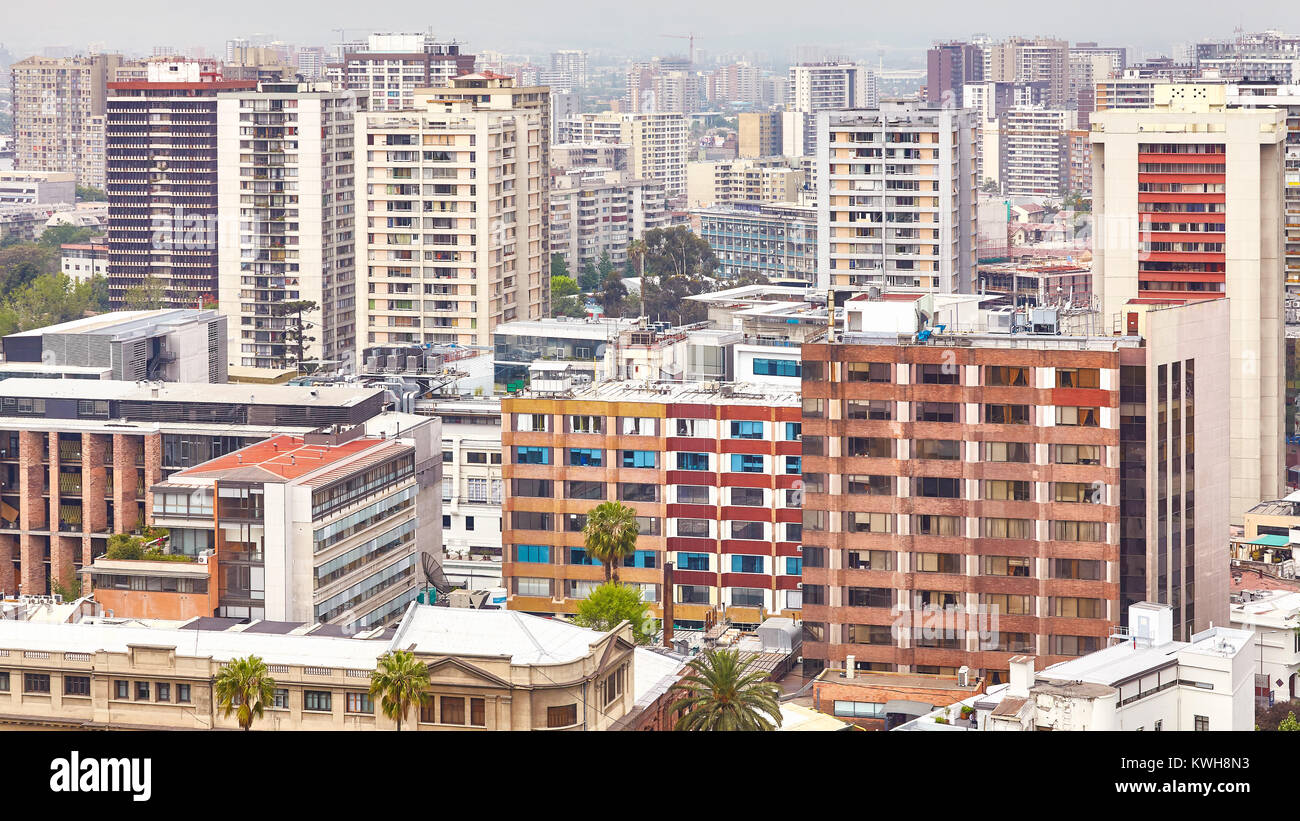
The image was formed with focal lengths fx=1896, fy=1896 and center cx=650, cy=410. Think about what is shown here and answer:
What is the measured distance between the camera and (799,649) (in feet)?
67.0

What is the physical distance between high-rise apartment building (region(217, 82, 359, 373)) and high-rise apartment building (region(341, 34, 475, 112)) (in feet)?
66.9

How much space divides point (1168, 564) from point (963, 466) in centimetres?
227

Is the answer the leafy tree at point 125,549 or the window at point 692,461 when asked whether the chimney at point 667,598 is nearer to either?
the window at point 692,461

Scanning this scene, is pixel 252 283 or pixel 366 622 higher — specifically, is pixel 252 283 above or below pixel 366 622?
above

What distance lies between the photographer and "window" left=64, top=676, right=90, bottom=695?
50.5 feet

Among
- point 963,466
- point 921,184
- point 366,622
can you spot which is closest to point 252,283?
point 921,184

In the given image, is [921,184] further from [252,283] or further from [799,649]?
[799,649]

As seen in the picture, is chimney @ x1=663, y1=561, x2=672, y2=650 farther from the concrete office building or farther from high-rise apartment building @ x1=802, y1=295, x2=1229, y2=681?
the concrete office building

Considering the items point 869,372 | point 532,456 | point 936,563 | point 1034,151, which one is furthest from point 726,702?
point 1034,151

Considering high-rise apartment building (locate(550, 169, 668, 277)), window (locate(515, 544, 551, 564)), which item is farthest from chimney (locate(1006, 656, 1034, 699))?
high-rise apartment building (locate(550, 169, 668, 277))

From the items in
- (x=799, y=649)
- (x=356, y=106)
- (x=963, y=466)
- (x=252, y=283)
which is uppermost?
(x=356, y=106)

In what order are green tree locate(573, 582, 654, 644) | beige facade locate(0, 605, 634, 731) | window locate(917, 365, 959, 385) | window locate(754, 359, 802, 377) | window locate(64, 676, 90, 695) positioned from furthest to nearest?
window locate(754, 359, 802, 377) < green tree locate(573, 582, 654, 644) < window locate(917, 365, 959, 385) < window locate(64, 676, 90, 695) < beige facade locate(0, 605, 634, 731)

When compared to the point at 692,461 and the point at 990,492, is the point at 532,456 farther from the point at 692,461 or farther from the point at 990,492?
the point at 990,492

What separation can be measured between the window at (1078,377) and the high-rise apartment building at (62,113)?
159 feet
